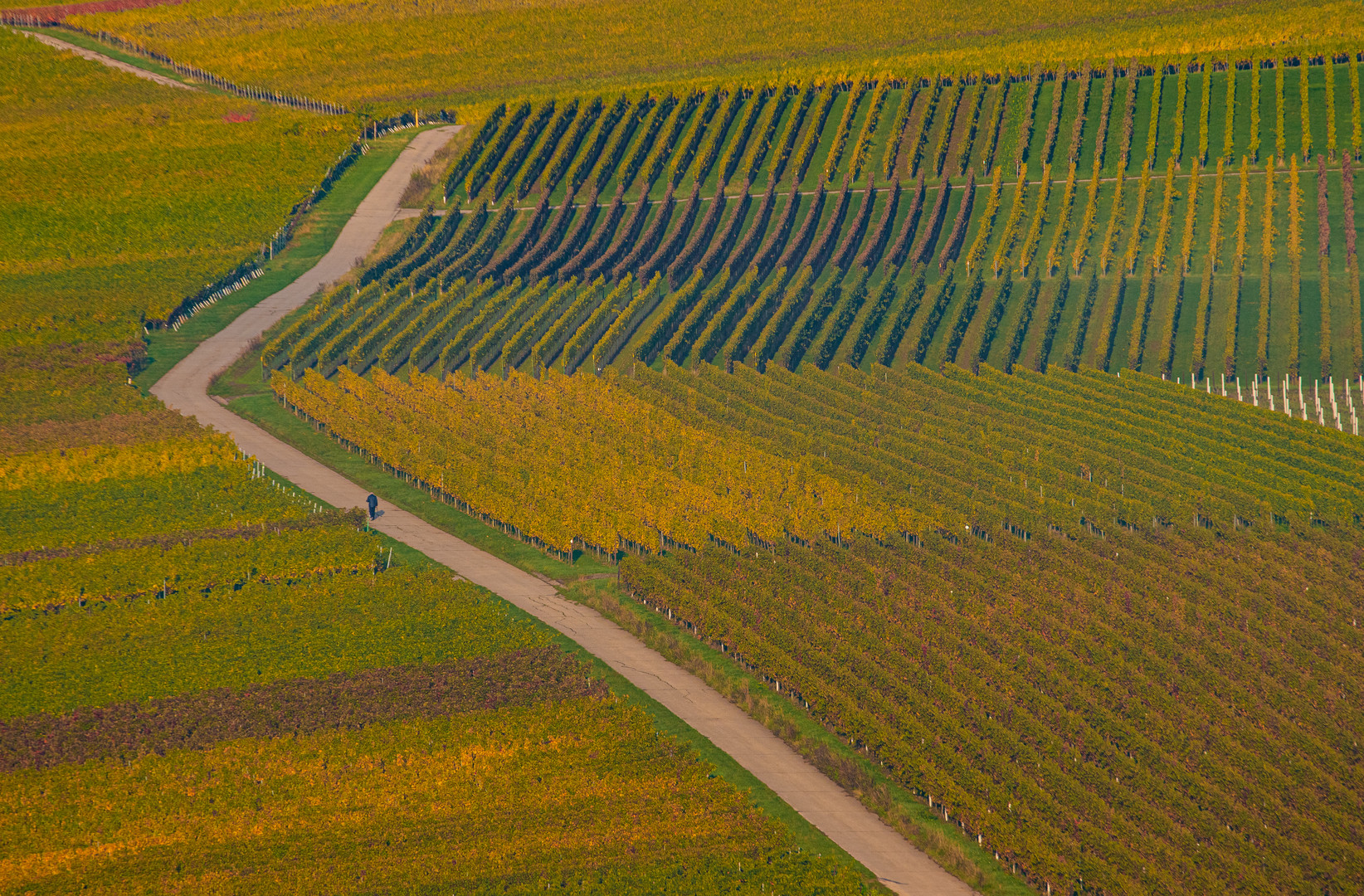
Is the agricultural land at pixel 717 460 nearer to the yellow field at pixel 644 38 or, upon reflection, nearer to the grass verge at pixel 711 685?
the grass verge at pixel 711 685

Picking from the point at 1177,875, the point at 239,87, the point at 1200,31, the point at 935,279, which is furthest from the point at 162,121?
the point at 1177,875

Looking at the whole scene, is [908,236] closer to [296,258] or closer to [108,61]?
[296,258]

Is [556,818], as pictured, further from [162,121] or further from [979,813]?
[162,121]

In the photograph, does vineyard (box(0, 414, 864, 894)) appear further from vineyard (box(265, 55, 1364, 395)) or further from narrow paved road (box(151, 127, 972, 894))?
vineyard (box(265, 55, 1364, 395))

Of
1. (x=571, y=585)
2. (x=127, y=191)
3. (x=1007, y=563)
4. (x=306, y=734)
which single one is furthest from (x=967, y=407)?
(x=127, y=191)

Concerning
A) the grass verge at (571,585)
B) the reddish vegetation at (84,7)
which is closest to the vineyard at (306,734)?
the grass verge at (571,585)

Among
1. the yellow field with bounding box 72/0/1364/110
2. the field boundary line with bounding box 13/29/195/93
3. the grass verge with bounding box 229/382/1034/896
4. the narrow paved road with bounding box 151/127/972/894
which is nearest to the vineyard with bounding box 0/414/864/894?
the grass verge with bounding box 229/382/1034/896
